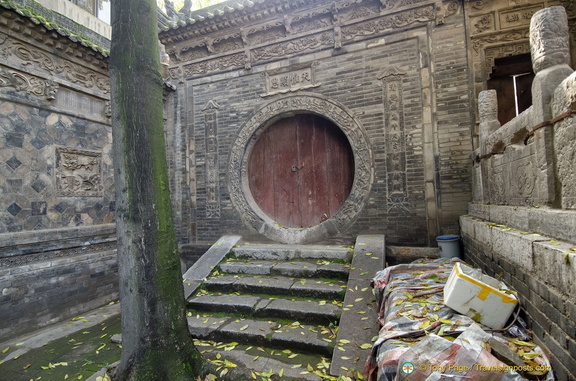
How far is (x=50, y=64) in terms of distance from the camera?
15.8ft

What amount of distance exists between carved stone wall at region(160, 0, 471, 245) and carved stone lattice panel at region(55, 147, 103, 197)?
5.86ft

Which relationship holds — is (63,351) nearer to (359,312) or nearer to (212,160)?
(359,312)

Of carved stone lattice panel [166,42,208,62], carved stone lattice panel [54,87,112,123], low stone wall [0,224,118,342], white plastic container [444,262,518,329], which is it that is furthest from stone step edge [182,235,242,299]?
carved stone lattice panel [166,42,208,62]

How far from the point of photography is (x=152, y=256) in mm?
2494

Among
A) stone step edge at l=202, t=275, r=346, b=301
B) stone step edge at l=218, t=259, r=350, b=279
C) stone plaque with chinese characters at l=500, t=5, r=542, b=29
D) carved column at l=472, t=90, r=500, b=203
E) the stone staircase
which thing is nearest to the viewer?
the stone staircase

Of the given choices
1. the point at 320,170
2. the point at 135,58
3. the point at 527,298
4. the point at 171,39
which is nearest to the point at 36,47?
the point at 171,39

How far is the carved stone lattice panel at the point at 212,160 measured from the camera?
6500mm

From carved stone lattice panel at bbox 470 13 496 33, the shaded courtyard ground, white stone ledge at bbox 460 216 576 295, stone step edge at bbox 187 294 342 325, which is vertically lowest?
the shaded courtyard ground

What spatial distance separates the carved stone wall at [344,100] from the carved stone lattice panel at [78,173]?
1787mm

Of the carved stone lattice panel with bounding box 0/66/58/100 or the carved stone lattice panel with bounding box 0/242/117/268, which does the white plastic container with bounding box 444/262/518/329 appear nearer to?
the carved stone lattice panel with bounding box 0/242/117/268

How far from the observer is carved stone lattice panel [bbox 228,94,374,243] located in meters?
5.44

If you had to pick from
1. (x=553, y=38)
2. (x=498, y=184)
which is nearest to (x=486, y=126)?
(x=498, y=184)

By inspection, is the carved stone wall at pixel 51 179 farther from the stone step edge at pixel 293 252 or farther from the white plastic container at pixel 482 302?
the white plastic container at pixel 482 302

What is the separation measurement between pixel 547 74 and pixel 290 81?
14.4 feet
